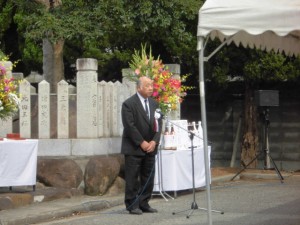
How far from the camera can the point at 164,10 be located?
14734 millimetres

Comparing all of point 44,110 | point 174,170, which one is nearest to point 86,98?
point 44,110

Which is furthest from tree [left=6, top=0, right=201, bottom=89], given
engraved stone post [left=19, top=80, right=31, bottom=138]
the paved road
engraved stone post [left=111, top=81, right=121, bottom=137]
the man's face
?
the paved road

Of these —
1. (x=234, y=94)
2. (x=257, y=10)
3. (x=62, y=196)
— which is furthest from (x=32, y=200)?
(x=234, y=94)

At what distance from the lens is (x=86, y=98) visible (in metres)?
13.1

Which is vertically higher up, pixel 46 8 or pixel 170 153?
pixel 46 8

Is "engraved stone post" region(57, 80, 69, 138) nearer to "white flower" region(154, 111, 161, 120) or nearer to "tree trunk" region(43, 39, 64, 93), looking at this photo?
"white flower" region(154, 111, 161, 120)

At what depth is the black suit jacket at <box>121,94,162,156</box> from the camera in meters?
Answer: 10.9

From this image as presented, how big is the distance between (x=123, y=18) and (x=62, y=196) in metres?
3.90

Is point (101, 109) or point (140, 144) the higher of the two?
point (101, 109)

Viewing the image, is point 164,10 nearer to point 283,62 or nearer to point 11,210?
point 283,62

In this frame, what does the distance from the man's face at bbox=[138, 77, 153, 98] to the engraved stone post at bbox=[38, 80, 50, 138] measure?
8.41ft

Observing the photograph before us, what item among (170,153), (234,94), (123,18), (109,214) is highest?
(123,18)

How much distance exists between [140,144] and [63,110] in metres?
2.66

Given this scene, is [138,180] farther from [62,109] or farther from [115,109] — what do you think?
[115,109]
